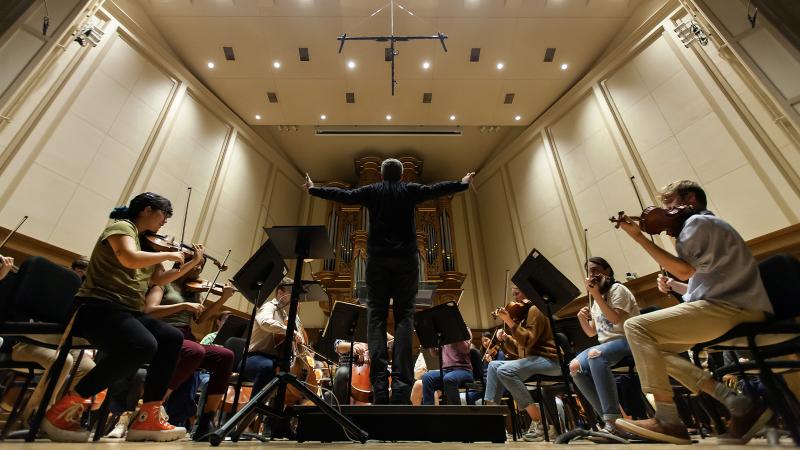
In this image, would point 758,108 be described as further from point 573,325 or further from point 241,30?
point 241,30

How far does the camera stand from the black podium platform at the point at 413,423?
6.29 feet

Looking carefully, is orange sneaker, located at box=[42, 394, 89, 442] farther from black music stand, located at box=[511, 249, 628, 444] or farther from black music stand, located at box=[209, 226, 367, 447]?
black music stand, located at box=[511, 249, 628, 444]

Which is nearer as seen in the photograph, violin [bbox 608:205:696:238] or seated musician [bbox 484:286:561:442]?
violin [bbox 608:205:696:238]

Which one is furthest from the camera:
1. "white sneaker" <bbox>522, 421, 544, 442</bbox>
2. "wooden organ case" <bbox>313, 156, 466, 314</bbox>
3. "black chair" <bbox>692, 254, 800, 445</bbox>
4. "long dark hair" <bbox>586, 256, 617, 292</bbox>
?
"wooden organ case" <bbox>313, 156, 466, 314</bbox>

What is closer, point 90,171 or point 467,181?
point 467,181

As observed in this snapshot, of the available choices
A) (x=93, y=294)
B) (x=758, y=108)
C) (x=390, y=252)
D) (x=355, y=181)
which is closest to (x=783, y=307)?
(x=390, y=252)

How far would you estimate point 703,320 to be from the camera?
1.75 metres

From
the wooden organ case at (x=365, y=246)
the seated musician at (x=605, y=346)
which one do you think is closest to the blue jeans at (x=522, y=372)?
the seated musician at (x=605, y=346)

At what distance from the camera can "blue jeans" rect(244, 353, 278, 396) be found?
293cm

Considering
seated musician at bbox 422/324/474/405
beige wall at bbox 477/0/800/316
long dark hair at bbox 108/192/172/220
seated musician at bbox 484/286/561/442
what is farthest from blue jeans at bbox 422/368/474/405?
beige wall at bbox 477/0/800/316

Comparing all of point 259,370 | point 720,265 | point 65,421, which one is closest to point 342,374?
point 259,370

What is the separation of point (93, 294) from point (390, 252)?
162 centimetres

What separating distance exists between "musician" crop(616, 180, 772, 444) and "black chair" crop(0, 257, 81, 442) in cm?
290

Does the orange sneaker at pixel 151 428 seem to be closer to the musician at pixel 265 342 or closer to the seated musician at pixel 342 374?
the musician at pixel 265 342
